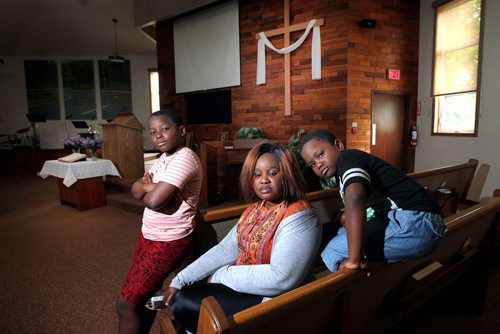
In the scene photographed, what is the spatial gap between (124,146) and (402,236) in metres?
5.20

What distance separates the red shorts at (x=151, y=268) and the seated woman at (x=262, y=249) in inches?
6.6

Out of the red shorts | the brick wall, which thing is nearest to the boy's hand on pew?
the red shorts

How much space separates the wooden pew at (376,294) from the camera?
2.81 ft

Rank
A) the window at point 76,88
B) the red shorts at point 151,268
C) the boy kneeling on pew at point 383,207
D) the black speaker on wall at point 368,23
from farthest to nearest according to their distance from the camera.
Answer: the window at point 76,88 < the black speaker on wall at point 368,23 < the red shorts at point 151,268 < the boy kneeling on pew at point 383,207

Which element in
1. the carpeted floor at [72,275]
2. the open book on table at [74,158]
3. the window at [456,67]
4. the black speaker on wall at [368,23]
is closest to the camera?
the carpeted floor at [72,275]

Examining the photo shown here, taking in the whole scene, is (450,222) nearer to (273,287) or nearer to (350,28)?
(273,287)

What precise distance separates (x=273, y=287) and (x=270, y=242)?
0.16 meters

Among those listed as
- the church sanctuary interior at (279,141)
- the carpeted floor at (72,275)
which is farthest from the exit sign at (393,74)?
the carpeted floor at (72,275)

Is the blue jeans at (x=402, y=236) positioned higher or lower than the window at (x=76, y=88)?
lower

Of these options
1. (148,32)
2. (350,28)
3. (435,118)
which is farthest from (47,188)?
(435,118)

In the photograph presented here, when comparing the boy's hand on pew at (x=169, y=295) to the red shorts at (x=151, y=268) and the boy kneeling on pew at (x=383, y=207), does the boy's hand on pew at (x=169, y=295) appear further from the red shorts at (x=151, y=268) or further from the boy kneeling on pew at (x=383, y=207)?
the boy kneeling on pew at (x=383, y=207)

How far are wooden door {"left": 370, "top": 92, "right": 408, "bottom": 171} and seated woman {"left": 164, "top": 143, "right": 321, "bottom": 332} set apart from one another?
16.5 feet

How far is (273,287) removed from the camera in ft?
3.70

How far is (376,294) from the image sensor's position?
134 centimetres
